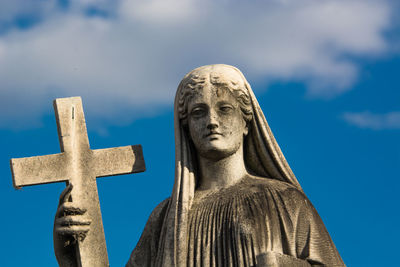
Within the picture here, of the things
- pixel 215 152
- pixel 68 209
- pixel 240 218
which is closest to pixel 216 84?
pixel 215 152

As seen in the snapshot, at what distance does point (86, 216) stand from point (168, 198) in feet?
3.39

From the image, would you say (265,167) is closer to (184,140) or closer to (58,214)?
(184,140)

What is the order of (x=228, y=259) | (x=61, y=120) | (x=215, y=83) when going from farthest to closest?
(x=61, y=120) → (x=215, y=83) → (x=228, y=259)

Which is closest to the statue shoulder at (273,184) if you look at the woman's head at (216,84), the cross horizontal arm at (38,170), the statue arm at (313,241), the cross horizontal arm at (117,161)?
the statue arm at (313,241)

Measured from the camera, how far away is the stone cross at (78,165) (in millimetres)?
14320

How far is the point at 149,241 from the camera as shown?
45.8ft

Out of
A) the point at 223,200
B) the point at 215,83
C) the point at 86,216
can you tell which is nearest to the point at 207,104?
the point at 215,83

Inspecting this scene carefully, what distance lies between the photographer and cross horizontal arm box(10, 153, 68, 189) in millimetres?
14406

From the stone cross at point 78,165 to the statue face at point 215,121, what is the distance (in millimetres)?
1211

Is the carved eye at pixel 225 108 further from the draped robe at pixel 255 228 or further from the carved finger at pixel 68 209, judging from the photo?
the carved finger at pixel 68 209

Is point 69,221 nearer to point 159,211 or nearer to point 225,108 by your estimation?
point 159,211

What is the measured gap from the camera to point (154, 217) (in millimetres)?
13992

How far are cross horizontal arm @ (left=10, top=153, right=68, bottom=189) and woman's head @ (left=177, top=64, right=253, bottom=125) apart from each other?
1.71 m

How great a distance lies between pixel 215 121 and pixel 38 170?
2.47 meters
